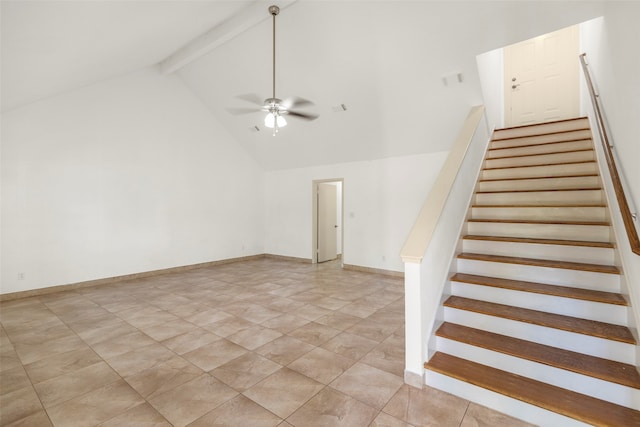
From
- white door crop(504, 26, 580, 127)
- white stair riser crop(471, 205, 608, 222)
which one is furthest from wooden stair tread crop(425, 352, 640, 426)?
white door crop(504, 26, 580, 127)

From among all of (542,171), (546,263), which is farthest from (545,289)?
(542,171)

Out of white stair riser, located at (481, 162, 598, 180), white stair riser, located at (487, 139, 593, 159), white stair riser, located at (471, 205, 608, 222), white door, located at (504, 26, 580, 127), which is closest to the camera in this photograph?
white stair riser, located at (471, 205, 608, 222)

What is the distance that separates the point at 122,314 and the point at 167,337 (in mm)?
1215

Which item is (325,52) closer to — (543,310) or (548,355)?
(543,310)

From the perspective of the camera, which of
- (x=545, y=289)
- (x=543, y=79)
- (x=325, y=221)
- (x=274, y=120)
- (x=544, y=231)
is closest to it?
(x=545, y=289)

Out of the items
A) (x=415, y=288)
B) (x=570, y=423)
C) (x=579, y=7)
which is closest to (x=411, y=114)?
(x=579, y=7)

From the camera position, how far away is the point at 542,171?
384 centimetres

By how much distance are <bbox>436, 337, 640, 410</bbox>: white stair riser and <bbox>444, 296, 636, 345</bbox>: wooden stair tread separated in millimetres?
322

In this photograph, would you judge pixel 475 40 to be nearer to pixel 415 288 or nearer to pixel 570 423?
pixel 415 288

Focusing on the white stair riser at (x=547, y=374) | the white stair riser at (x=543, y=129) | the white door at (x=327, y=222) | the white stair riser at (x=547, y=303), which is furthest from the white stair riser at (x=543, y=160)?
the white door at (x=327, y=222)

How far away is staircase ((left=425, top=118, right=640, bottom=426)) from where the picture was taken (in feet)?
6.18

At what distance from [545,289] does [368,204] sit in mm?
4118

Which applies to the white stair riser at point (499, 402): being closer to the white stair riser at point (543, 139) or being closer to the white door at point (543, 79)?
the white stair riser at point (543, 139)

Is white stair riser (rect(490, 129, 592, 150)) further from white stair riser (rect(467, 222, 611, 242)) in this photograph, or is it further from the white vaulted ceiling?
white stair riser (rect(467, 222, 611, 242))
